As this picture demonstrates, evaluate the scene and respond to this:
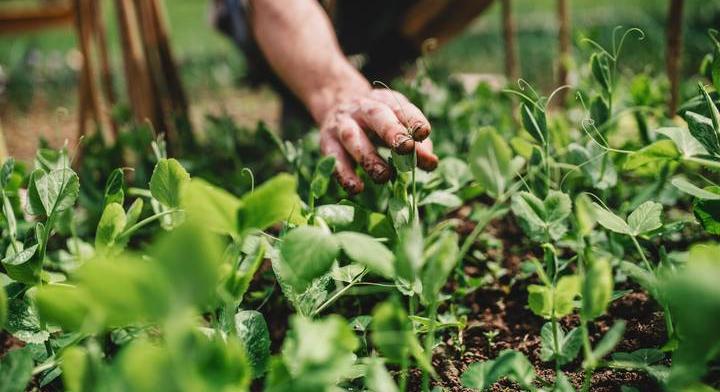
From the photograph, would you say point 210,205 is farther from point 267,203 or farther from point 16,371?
point 16,371

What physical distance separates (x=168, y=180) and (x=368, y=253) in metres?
0.29

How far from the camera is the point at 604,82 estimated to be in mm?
895

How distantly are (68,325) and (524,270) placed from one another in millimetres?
694

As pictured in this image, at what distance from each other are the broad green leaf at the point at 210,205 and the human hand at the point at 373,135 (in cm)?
35

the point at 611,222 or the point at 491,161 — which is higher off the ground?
the point at 491,161

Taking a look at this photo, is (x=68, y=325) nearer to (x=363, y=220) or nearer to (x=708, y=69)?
(x=363, y=220)

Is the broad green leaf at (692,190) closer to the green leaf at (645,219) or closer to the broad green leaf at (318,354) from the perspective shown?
the green leaf at (645,219)

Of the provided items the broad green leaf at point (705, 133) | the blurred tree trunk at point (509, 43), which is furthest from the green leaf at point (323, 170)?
the blurred tree trunk at point (509, 43)

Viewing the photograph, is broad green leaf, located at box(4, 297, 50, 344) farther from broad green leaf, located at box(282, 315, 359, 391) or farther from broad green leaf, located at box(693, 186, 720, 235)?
broad green leaf, located at box(693, 186, 720, 235)

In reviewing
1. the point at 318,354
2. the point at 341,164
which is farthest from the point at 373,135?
the point at 318,354

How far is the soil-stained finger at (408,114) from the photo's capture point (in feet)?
2.56

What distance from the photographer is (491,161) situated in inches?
23.0

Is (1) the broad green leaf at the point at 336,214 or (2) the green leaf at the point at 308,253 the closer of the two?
(2) the green leaf at the point at 308,253

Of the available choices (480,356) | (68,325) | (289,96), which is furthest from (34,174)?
(289,96)
